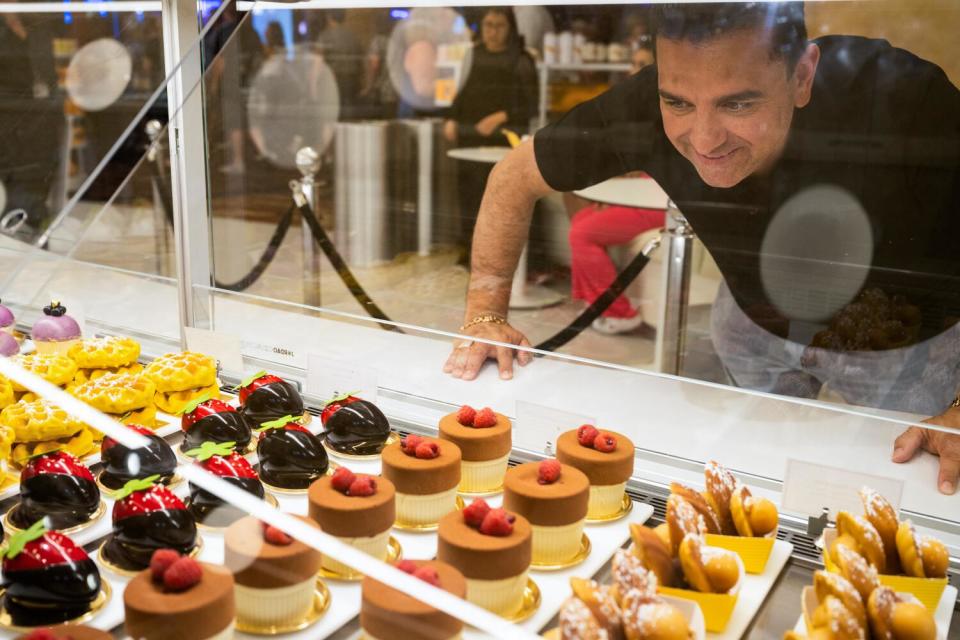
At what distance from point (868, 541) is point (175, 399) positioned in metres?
1.20

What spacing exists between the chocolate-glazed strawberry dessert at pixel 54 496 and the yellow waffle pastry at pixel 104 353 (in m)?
0.45

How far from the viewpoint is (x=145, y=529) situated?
116 cm

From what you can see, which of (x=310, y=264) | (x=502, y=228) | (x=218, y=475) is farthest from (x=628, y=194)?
(x=218, y=475)

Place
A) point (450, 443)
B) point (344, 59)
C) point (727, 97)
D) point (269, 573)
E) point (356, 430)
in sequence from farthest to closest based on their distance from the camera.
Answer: point (344, 59), point (727, 97), point (356, 430), point (450, 443), point (269, 573)

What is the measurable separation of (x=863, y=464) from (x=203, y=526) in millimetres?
938

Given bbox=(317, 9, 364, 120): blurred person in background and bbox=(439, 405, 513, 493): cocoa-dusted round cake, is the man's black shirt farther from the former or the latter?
bbox=(317, 9, 364, 120): blurred person in background

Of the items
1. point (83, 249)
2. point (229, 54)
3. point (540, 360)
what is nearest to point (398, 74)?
point (83, 249)

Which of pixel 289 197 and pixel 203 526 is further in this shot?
pixel 289 197

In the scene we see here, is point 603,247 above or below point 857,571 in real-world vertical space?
below

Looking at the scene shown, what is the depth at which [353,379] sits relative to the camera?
1611 mm

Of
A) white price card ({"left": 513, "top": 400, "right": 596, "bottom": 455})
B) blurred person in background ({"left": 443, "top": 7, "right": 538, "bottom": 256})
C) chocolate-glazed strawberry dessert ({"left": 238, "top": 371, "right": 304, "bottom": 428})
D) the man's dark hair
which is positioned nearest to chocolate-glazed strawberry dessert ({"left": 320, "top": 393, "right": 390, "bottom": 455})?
chocolate-glazed strawberry dessert ({"left": 238, "top": 371, "right": 304, "bottom": 428})

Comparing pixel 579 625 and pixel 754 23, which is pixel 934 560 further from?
pixel 754 23

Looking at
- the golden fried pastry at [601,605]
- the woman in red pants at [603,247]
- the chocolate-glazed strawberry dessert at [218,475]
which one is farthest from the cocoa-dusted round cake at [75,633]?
the woman in red pants at [603,247]

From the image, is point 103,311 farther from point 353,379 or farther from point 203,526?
point 203,526
